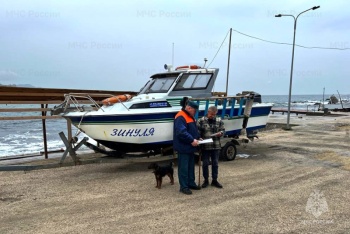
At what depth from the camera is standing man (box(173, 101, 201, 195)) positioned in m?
5.42

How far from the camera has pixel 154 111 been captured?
7.02 metres

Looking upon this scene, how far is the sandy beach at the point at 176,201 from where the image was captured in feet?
14.0

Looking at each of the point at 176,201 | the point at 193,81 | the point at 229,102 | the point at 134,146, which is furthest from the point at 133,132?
the point at 229,102

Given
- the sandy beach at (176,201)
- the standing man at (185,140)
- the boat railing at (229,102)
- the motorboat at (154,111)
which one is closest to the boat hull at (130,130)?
the motorboat at (154,111)

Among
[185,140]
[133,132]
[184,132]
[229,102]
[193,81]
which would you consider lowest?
[133,132]

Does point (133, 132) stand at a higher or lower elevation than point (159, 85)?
lower

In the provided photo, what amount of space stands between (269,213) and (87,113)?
3915 mm

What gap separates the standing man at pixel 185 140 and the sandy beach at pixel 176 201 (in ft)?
1.02

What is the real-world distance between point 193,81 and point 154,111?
1803 mm

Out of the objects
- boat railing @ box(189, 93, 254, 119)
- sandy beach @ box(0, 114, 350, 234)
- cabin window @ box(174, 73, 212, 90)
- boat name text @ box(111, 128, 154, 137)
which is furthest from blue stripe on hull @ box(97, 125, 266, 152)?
cabin window @ box(174, 73, 212, 90)

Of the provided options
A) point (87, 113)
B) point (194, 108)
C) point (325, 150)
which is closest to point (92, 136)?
point (87, 113)

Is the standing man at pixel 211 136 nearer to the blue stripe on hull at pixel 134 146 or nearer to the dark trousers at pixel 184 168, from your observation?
the dark trousers at pixel 184 168

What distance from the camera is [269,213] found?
15.3ft

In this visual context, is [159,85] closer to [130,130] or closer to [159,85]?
[159,85]
